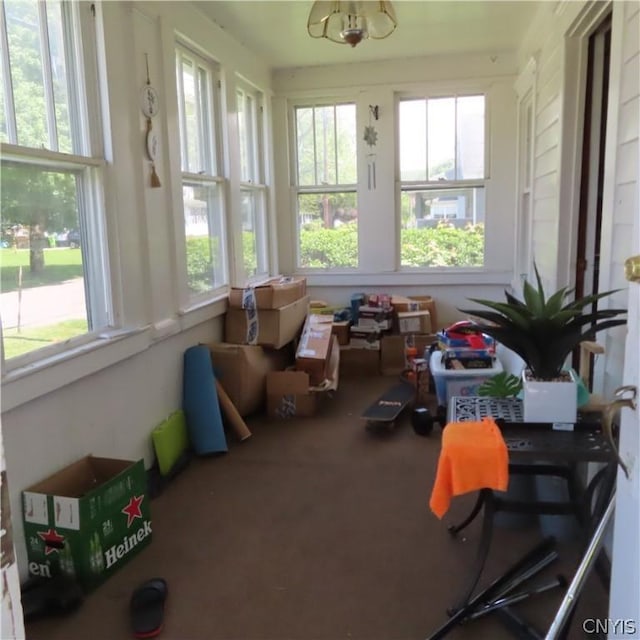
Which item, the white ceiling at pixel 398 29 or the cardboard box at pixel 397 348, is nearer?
the white ceiling at pixel 398 29

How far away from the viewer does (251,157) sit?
5004 mm

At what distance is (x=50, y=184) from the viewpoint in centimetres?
241

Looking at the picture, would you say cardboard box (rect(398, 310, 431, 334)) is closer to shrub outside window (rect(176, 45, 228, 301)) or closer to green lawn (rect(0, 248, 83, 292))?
shrub outside window (rect(176, 45, 228, 301))

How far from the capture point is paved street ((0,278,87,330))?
2.18 m

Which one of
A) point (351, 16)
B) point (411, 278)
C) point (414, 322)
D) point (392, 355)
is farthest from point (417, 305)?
point (351, 16)

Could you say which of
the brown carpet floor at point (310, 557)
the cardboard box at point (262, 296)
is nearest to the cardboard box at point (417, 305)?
the cardboard box at point (262, 296)

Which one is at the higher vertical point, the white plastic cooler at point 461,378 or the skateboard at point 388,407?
the white plastic cooler at point 461,378

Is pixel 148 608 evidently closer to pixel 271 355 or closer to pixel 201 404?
pixel 201 404

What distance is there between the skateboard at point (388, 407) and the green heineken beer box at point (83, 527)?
5.66 feet

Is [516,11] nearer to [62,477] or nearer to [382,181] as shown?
[382,181]

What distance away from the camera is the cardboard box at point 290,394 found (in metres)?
3.91

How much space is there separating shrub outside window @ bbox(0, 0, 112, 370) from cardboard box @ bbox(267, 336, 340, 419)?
1431 millimetres

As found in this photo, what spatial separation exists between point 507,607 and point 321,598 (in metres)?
0.64

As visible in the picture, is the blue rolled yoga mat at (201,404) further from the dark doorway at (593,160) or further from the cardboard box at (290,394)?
the dark doorway at (593,160)
